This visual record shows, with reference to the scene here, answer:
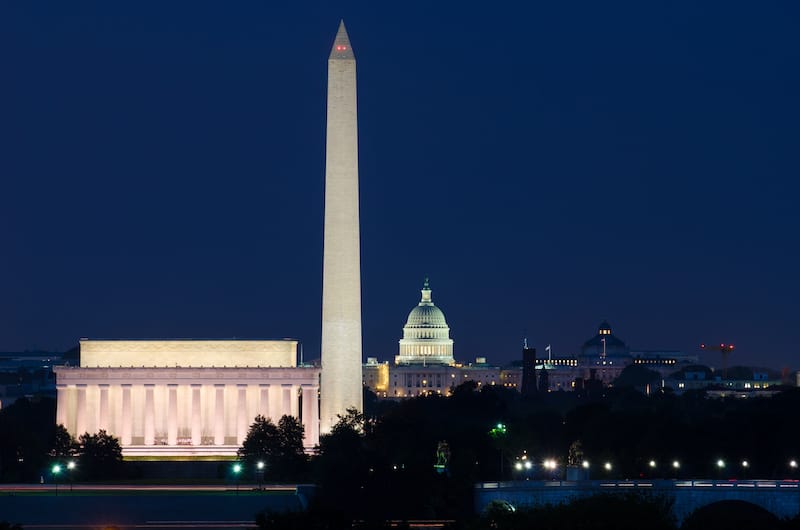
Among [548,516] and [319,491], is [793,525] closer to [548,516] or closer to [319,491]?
[548,516]

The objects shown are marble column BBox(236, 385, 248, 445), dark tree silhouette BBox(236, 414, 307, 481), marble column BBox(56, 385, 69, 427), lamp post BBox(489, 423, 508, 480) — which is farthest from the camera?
marble column BBox(56, 385, 69, 427)

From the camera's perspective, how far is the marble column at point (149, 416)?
180 meters

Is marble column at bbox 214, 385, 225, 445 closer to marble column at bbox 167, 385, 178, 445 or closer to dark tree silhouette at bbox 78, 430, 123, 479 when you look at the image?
marble column at bbox 167, 385, 178, 445

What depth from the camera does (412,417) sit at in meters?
156

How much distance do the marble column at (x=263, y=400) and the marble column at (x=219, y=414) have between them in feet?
8.76

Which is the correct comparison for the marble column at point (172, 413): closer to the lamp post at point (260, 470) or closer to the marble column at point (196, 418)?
Result: the marble column at point (196, 418)

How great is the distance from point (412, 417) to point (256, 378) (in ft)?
95.2

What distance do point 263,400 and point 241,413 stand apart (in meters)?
2.22

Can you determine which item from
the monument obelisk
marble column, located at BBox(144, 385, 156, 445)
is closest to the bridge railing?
the monument obelisk

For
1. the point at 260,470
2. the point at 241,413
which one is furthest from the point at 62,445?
the point at 241,413

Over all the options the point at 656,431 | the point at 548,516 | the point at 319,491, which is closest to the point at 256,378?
the point at 656,431

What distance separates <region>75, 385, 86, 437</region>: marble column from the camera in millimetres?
180500

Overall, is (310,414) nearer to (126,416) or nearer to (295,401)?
(295,401)

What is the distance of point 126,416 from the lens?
181 m
